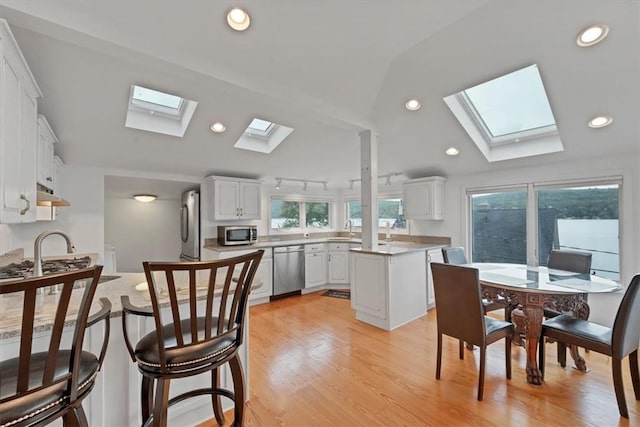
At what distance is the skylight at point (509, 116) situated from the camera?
9.87 ft

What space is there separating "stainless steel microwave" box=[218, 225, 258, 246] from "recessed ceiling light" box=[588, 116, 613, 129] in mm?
4422

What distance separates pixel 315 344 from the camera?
2910mm

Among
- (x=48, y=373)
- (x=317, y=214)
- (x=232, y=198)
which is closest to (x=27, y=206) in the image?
(x=48, y=373)

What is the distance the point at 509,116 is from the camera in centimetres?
339

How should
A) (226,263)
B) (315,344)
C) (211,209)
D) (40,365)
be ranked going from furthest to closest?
(211,209)
(315,344)
(226,263)
(40,365)

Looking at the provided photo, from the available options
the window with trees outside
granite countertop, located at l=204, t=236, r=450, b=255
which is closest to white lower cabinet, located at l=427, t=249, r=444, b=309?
granite countertop, located at l=204, t=236, r=450, b=255

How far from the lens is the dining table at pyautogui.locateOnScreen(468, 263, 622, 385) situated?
215 cm

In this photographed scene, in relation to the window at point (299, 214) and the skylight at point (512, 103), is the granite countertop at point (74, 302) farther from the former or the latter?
the window at point (299, 214)

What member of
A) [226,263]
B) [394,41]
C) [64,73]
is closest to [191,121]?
[64,73]

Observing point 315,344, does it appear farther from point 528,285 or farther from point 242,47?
Answer: point 242,47

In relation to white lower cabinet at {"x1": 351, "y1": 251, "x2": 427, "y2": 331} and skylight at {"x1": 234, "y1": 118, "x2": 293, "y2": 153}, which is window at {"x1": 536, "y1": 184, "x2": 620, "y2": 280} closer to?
white lower cabinet at {"x1": 351, "y1": 251, "x2": 427, "y2": 331}

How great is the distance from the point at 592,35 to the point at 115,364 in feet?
12.6

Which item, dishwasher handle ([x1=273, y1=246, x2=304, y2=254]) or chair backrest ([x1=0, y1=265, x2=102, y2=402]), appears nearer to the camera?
chair backrest ([x1=0, y1=265, x2=102, y2=402])

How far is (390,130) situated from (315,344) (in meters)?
2.82
